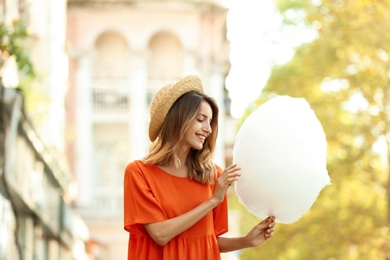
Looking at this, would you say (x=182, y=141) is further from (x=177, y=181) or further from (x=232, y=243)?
(x=232, y=243)

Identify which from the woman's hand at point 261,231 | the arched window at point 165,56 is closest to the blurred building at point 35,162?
the woman's hand at point 261,231

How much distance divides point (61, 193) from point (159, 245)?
18473 millimetres

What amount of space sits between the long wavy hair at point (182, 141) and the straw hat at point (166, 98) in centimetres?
2

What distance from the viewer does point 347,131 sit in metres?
26.6

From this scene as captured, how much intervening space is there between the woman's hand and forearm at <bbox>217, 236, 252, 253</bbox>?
0.03 meters

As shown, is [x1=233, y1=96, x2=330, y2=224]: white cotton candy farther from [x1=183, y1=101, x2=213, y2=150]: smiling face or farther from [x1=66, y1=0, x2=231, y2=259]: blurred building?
[x1=66, y1=0, x2=231, y2=259]: blurred building

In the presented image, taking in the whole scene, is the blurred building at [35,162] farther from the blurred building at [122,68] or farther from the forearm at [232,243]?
the blurred building at [122,68]

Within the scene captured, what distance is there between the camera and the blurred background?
18.3m

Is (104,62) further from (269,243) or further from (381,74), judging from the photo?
(381,74)

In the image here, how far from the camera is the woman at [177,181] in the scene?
6.34m

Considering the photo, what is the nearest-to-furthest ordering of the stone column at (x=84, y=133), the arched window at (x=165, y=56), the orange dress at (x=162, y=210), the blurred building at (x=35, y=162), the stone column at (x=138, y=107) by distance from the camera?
the orange dress at (x=162, y=210) → the blurred building at (x=35, y=162) → the stone column at (x=138, y=107) → the stone column at (x=84, y=133) → the arched window at (x=165, y=56)

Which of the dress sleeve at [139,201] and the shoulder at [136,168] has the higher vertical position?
the shoulder at [136,168]

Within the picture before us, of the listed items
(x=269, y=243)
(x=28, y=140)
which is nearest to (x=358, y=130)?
(x=269, y=243)

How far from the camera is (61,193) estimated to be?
24.7m
